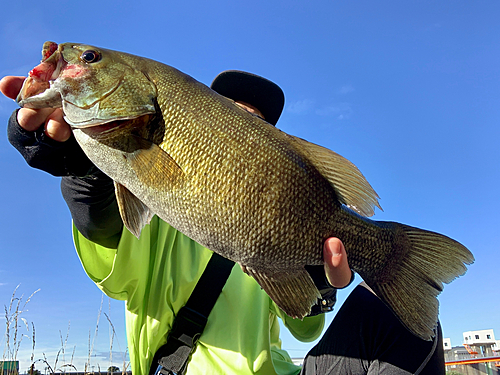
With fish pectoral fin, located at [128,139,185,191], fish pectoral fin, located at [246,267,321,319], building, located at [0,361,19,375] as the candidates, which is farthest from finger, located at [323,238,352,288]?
building, located at [0,361,19,375]

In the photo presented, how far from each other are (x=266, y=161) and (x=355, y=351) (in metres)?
1.36

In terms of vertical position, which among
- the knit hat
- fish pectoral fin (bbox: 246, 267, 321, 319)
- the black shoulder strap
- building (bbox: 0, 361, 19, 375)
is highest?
the knit hat

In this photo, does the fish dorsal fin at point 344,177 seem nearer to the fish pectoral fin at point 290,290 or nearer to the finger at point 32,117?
the fish pectoral fin at point 290,290

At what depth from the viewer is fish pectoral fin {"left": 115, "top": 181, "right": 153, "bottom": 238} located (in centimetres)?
176

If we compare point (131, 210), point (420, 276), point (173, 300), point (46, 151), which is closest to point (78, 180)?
point (46, 151)

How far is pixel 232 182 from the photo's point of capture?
5.17 ft

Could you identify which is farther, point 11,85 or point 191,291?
point 191,291

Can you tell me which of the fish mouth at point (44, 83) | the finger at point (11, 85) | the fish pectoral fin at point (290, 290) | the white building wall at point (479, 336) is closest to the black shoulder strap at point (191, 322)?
the fish pectoral fin at point (290, 290)

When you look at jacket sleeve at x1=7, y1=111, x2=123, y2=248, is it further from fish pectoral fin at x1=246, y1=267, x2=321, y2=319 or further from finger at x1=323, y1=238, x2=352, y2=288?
finger at x1=323, y1=238, x2=352, y2=288

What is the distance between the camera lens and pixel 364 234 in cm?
184

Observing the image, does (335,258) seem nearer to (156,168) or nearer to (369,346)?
(369,346)

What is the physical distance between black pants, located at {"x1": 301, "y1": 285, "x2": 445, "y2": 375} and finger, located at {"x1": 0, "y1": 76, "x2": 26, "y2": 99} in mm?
2322

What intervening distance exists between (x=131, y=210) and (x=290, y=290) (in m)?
0.91

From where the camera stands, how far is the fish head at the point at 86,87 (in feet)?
5.44
